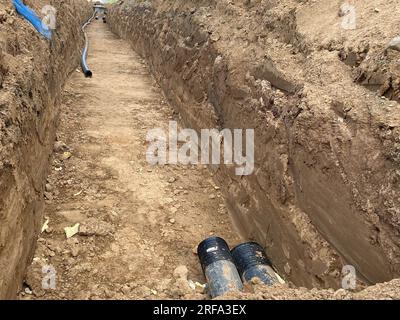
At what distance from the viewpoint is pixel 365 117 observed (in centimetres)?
365

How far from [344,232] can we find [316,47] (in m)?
2.56

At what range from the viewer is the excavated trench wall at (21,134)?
12.4 feet

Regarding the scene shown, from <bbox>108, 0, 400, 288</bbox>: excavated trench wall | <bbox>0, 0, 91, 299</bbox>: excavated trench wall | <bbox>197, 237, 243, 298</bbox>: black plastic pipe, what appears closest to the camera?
<bbox>108, 0, 400, 288</bbox>: excavated trench wall

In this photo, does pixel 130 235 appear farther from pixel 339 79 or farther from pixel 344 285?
pixel 339 79

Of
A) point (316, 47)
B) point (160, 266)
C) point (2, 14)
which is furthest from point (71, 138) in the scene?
point (316, 47)

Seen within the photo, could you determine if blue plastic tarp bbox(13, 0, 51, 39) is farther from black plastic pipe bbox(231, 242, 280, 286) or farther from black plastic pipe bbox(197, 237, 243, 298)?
black plastic pipe bbox(231, 242, 280, 286)

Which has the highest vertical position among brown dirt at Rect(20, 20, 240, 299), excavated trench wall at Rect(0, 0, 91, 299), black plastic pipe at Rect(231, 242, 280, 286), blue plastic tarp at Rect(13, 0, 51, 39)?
blue plastic tarp at Rect(13, 0, 51, 39)

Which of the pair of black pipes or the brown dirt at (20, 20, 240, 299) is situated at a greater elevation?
the pair of black pipes

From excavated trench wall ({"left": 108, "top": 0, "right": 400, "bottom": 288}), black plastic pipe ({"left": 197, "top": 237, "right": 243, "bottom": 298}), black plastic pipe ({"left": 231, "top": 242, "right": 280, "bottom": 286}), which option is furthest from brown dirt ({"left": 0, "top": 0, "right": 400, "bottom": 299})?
black plastic pipe ({"left": 197, "top": 237, "right": 243, "bottom": 298})

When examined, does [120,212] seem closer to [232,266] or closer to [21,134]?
[21,134]

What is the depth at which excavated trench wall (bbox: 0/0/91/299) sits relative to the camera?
12.4ft

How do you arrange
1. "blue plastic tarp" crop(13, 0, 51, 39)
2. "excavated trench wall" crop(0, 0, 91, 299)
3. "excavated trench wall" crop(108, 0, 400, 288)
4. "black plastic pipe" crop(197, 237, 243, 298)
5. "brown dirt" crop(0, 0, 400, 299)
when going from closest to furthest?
"excavated trench wall" crop(108, 0, 400, 288)
"brown dirt" crop(0, 0, 400, 299)
"excavated trench wall" crop(0, 0, 91, 299)
"black plastic pipe" crop(197, 237, 243, 298)
"blue plastic tarp" crop(13, 0, 51, 39)

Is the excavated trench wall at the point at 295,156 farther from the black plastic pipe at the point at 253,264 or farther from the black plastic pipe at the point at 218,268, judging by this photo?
the black plastic pipe at the point at 218,268

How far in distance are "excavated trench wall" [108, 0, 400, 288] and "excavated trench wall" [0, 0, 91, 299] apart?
2.81 m
